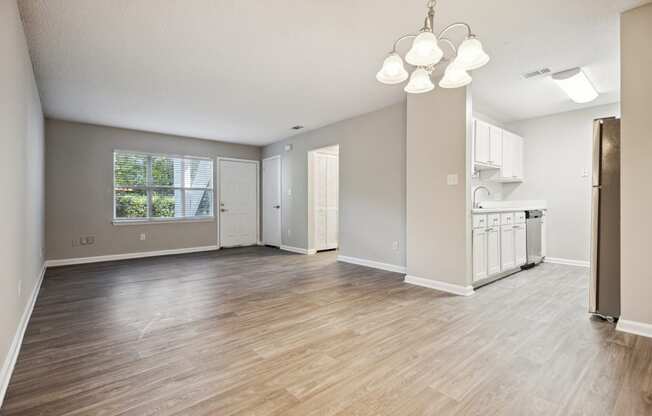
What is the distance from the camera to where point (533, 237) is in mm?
4777

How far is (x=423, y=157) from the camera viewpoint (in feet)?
12.3

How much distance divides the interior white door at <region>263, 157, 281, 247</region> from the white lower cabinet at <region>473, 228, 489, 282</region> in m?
4.42

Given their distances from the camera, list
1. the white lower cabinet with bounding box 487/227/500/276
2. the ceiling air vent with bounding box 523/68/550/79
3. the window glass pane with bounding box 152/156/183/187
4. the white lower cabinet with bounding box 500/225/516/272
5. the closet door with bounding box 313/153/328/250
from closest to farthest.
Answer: the ceiling air vent with bounding box 523/68/550/79, the white lower cabinet with bounding box 487/227/500/276, the white lower cabinet with bounding box 500/225/516/272, the window glass pane with bounding box 152/156/183/187, the closet door with bounding box 313/153/328/250

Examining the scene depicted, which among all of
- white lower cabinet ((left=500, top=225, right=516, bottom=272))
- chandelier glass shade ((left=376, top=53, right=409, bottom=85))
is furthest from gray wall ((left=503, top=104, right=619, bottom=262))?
chandelier glass shade ((left=376, top=53, right=409, bottom=85))

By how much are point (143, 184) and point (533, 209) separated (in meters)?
6.92

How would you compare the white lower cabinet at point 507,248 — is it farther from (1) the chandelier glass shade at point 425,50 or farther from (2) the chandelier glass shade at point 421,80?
(1) the chandelier glass shade at point 425,50

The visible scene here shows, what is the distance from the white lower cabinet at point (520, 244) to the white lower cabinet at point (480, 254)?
95cm

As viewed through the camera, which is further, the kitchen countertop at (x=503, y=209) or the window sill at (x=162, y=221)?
the window sill at (x=162, y=221)

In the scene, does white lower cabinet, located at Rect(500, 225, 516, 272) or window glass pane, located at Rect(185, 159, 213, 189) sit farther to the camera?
window glass pane, located at Rect(185, 159, 213, 189)

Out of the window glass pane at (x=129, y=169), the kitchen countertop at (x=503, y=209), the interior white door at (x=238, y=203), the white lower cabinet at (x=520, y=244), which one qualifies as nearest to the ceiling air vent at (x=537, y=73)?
the kitchen countertop at (x=503, y=209)

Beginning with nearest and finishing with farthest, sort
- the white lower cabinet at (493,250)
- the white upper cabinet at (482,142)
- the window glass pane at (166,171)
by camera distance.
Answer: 1. the white lower cabinet at (493,250)
2. the white upper cabinet at (482,142)
3. the window glass pane at (166,171)

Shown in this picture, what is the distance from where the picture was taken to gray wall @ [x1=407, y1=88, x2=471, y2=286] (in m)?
3.40

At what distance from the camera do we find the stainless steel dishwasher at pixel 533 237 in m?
4.64

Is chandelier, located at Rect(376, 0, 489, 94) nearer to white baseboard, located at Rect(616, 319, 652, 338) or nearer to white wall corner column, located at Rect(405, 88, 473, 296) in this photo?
white wall corner column, located at Rect(405, 88, 473, 296)
